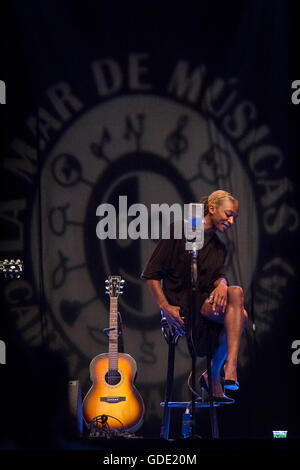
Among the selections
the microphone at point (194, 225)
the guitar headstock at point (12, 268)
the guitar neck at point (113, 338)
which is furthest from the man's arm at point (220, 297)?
the guitar headstock at point (12, 268)

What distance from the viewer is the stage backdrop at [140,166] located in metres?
4.72

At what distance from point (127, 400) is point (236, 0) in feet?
10.3

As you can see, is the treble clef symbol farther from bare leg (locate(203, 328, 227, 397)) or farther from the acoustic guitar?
bare leg (locate(203, 328, 227, 397))

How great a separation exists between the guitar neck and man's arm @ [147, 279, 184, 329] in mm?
479

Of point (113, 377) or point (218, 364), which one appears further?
point (113, 377)

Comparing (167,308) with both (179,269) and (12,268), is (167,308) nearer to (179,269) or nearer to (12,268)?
(179,269)

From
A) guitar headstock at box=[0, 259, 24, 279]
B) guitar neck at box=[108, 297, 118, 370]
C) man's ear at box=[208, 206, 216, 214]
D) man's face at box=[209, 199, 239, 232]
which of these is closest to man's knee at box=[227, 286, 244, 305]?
man's face at box=[209, 199, 239, 232]

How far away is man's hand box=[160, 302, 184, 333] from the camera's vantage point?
379cm

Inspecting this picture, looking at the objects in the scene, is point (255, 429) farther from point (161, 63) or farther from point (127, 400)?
point (161, 63)

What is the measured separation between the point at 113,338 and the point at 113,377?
27 cm

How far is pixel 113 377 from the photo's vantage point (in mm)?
4238

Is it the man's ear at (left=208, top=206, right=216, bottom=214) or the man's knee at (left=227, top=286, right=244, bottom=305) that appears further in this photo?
the man's ear at (left=208, top=206, right=216, bottom=214)

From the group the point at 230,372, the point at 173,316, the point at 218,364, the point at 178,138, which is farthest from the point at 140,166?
the point at 230,372

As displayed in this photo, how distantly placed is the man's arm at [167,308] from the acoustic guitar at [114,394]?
19.8 inches
